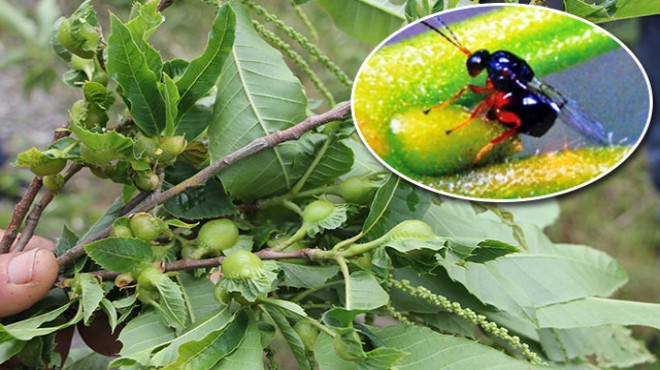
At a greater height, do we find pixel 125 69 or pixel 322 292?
pixel 125 69

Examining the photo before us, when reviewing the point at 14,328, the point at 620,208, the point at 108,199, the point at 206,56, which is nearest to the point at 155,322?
the point at 14,328

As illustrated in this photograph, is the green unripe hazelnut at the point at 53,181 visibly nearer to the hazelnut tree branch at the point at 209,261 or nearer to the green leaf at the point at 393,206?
the hazelnut tree branch at the point at 209,261

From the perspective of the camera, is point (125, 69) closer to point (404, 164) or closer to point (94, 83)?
point (94, 83)

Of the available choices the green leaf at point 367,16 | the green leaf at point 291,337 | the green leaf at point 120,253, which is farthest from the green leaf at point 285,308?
the green leaf at point 367,16

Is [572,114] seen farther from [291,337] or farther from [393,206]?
[291,337]

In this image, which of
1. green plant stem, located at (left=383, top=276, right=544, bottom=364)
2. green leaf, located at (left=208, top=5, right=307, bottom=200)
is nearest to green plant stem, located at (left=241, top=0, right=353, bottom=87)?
green leaf, located at (left=208, top=5, right=307, bottom=200)

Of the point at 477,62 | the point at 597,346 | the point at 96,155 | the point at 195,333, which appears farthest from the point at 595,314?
the point at 96,155
